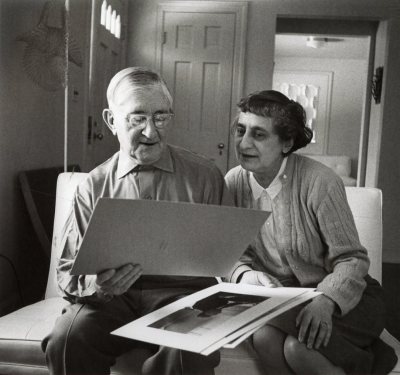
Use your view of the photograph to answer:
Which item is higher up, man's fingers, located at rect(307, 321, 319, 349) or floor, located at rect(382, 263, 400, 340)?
man's fingers, located at rect(307, 321, 319, 349)

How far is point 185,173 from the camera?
143 cm

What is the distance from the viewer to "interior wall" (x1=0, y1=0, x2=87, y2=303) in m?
2.38

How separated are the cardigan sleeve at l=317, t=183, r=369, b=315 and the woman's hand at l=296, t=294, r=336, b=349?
6cm

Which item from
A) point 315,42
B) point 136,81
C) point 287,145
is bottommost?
point 287,145

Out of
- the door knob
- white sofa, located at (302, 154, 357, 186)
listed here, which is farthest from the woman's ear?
white sofa, located at (302, 154, 357, 186)

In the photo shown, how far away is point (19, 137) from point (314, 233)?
165cm

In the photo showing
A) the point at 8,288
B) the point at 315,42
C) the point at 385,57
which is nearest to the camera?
the point at 8,288

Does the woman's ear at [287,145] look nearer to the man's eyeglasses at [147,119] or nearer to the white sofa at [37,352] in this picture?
the man's eyeglasses at [147,119]

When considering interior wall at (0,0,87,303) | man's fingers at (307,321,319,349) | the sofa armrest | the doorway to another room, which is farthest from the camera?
the doorway to another room

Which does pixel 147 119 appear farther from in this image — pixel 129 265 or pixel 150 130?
pixel 129 265

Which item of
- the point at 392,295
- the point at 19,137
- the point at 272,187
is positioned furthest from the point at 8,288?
the point at 392,295

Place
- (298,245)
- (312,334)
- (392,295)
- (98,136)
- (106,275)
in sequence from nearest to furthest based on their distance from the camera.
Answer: (106,275) → (312,334) → (298,245) → (392,295) → (98,136)

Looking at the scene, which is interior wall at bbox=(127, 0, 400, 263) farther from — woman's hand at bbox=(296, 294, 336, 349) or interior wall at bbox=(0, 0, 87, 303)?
woman's hand at bbox=(296, 294, 336, 349)

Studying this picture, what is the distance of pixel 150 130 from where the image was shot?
131cm
